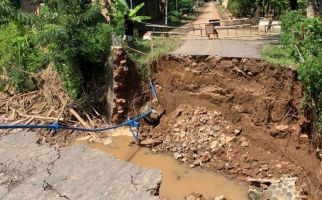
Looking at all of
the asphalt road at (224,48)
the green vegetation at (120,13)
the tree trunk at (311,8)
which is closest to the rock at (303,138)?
the asphalt road at (224,48)

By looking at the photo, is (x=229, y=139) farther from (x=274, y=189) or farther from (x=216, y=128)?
(x=274, y=189)

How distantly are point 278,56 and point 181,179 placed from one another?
Result: 4738 millimetres

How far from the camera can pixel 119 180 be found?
10.4 feet

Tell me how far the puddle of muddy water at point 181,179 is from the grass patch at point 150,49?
2969mm

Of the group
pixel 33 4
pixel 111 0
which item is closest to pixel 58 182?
pixel 111 0

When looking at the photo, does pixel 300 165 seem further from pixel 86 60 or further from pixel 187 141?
pixel 86 60

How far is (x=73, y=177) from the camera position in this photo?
320cm

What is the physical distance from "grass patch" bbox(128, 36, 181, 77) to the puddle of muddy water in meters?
2.97

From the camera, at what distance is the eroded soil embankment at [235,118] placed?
9695 millimetres

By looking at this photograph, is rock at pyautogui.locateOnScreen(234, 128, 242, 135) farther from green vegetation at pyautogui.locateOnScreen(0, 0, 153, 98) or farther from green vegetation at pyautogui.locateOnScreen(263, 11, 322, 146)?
green vegetation at pyautogui.locateOnScreen(0, 0, 153, 98)

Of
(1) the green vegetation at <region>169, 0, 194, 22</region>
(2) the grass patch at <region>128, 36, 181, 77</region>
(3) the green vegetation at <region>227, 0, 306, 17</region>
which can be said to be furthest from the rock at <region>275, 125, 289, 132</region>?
(1) the green vegetation at <region>169, 0, 194, 22</region>

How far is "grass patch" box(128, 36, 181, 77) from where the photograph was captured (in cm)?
1245

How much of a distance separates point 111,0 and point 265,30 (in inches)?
270

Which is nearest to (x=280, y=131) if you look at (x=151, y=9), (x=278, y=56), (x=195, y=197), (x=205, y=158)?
(x=205, y=158)
